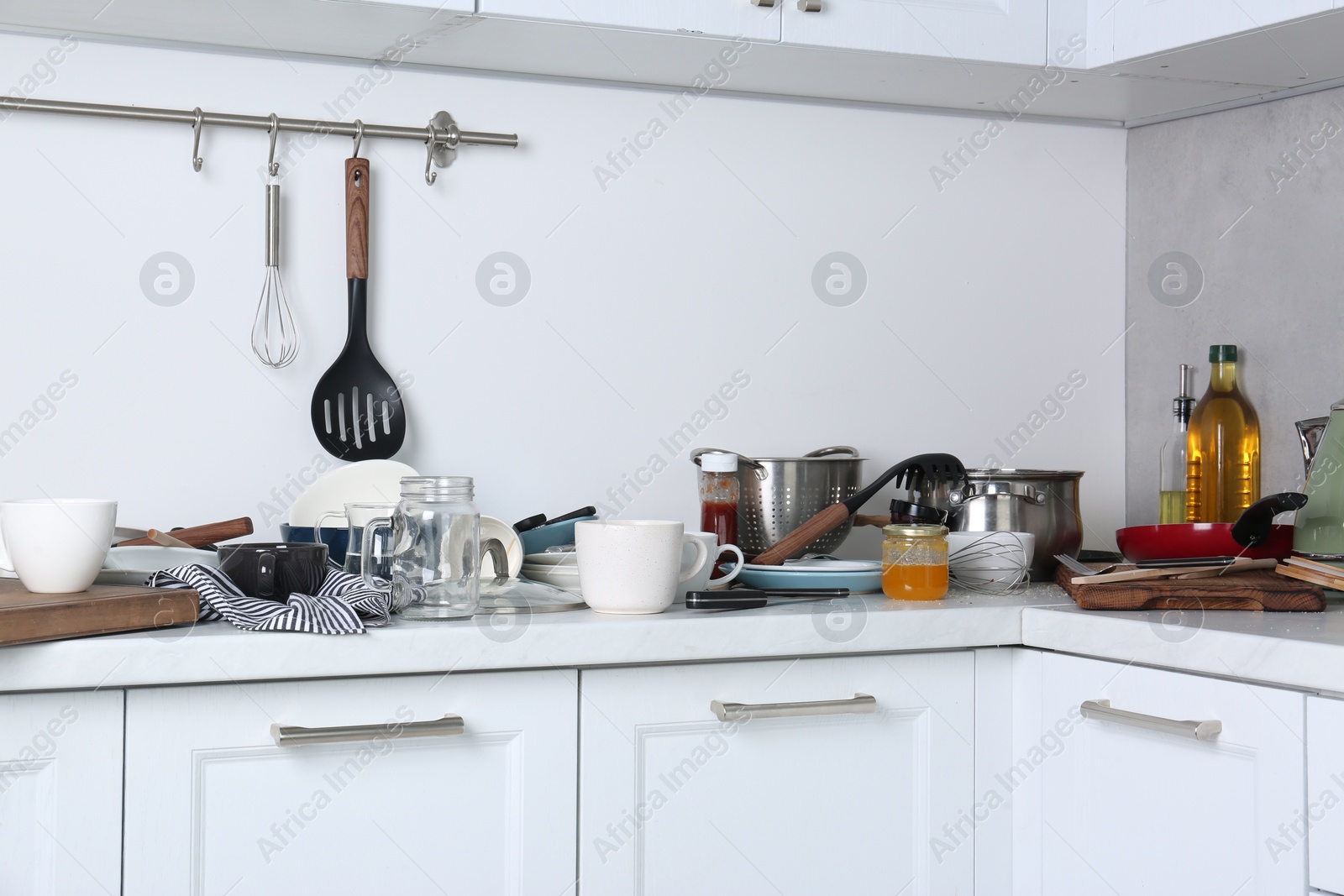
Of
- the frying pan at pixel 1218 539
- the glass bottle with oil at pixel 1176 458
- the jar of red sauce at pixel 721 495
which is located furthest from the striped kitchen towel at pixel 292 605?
the glass bottle with oil at pixel 1176 458

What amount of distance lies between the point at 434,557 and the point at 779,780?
379mm

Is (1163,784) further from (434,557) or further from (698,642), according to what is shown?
(434,557)

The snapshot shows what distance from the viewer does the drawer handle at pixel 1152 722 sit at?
35.8 inches

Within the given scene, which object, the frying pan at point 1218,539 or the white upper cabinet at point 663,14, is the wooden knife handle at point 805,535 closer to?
the frying pan at point 1218,539

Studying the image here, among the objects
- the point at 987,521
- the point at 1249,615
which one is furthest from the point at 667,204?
the point at 1249,615

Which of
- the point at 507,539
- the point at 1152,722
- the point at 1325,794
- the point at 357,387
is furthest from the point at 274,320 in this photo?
the point at 1325,794

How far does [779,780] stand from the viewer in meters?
1.03

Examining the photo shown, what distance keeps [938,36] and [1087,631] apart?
768 millimetres

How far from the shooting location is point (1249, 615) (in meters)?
1.04

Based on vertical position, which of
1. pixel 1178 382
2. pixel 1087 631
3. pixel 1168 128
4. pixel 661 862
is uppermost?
pixel 1168 128

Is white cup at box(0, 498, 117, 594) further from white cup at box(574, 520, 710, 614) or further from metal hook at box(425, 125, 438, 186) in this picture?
metal hook at box(425, 125, 438, 186)

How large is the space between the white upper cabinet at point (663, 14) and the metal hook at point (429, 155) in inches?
8.7

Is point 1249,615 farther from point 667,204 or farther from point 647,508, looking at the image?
point 667,204

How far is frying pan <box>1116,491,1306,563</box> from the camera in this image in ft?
3.95
